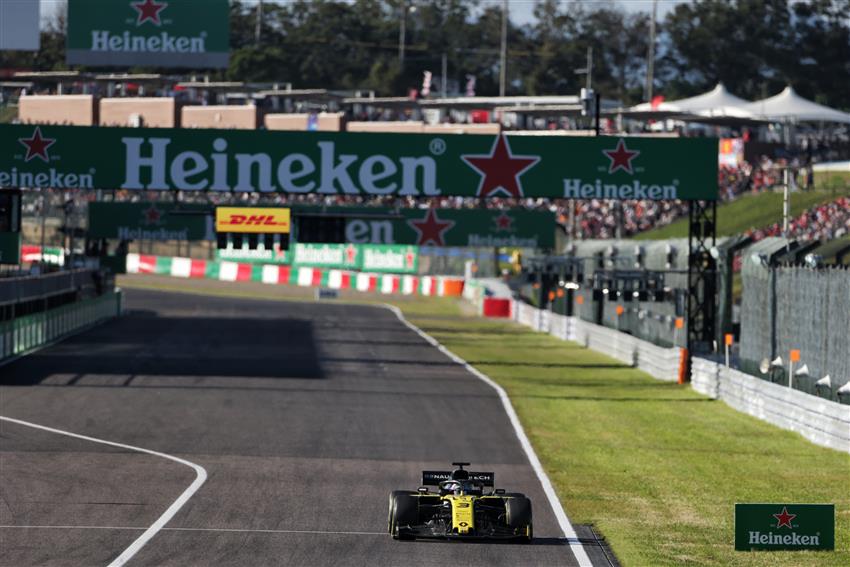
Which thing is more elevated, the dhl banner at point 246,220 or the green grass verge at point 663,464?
the dhl banner at point 246,220

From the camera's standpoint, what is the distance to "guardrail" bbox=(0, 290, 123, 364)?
135 feet

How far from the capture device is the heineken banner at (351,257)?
92.2 metres

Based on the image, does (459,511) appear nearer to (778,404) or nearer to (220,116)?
(778,404)

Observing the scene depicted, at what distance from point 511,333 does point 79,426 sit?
38088 millimetres

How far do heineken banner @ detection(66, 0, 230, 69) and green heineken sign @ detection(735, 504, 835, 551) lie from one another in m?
33.3

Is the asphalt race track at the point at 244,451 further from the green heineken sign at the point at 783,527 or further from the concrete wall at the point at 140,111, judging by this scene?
the concrete wall at the point at 140,111

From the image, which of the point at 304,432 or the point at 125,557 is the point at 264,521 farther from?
the point at 304,432

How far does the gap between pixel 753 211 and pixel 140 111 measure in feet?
107

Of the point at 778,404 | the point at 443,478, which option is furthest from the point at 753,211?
the point at 443,478

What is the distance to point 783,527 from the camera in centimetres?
1420

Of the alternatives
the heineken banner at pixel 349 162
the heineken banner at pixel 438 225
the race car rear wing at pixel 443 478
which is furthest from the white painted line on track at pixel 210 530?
the heineken banner at pixel 438 225

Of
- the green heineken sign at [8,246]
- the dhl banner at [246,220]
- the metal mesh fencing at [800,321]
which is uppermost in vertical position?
the dhl banner at [246,220]

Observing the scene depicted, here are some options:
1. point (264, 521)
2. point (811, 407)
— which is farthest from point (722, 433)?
point (264, 521)

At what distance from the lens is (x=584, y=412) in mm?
32500
